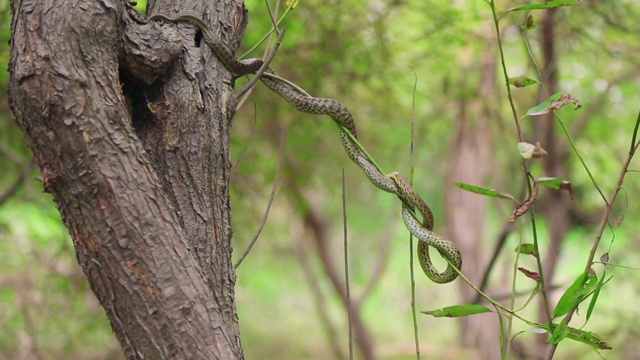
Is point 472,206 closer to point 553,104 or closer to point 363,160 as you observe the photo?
point 363,160

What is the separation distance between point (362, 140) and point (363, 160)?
12.5ft

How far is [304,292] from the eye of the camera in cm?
1102

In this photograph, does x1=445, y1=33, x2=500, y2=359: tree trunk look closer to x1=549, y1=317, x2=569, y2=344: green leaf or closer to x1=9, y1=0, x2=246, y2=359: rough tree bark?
x1=549, y1=317, x2=569, y2=344: green leaf

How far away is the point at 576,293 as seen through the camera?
1.28 metres

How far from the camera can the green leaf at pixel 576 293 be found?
127 centimetres

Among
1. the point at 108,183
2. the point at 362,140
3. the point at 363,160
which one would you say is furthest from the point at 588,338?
the point at 362,140

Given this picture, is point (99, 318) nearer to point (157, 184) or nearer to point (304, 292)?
point (157, 184)

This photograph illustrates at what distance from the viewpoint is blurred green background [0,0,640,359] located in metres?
3.99

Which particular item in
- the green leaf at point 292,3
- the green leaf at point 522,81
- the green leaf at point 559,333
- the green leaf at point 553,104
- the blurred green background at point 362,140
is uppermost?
the blurred green background at point 362,140

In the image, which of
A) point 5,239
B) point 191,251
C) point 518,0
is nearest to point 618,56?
point 518,0

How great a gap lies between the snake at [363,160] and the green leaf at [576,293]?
232mm

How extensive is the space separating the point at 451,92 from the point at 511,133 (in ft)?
3.95

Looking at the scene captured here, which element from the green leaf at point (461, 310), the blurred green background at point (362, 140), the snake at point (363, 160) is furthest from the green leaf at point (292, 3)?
the blurred green background at point (362, 140)

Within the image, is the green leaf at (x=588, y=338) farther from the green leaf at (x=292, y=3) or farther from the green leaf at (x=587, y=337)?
the green leaf at (x=292, y=3)
